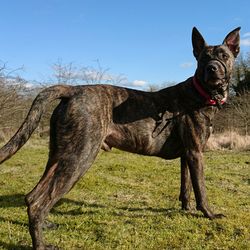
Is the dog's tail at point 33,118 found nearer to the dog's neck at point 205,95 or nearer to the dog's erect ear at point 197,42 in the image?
the dog's neck at point 205,95

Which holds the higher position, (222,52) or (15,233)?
(222,52)

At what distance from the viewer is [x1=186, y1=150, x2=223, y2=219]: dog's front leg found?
206 inches

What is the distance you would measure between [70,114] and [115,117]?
0.61m

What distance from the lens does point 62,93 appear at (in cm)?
458

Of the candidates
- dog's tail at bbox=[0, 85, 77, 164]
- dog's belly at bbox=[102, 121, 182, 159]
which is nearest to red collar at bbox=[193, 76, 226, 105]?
dog's belly at bbox=[102, 121, 182, 159]

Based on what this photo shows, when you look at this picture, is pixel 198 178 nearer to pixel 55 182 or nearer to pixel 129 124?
pixel 129 124

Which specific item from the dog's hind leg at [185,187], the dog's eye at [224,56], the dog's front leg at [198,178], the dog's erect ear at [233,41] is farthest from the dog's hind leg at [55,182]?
the dog's erect ear at [233,41]

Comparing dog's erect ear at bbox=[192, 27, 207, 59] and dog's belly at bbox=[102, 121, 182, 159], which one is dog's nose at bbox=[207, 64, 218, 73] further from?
dog's belly at bbox=[102, 121, 182, 159]

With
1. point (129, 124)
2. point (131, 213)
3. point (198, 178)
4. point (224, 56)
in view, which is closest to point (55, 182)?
point (129, 124)

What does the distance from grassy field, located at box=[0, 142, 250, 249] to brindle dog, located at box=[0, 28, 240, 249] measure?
44cm

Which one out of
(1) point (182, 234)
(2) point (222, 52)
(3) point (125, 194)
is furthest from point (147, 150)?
(3) point (125, 194)

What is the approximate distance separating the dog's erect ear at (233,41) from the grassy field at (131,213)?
7.19 feet

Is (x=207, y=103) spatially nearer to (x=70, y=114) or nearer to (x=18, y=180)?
(x=70, y=114)

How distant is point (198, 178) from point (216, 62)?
1.46m
